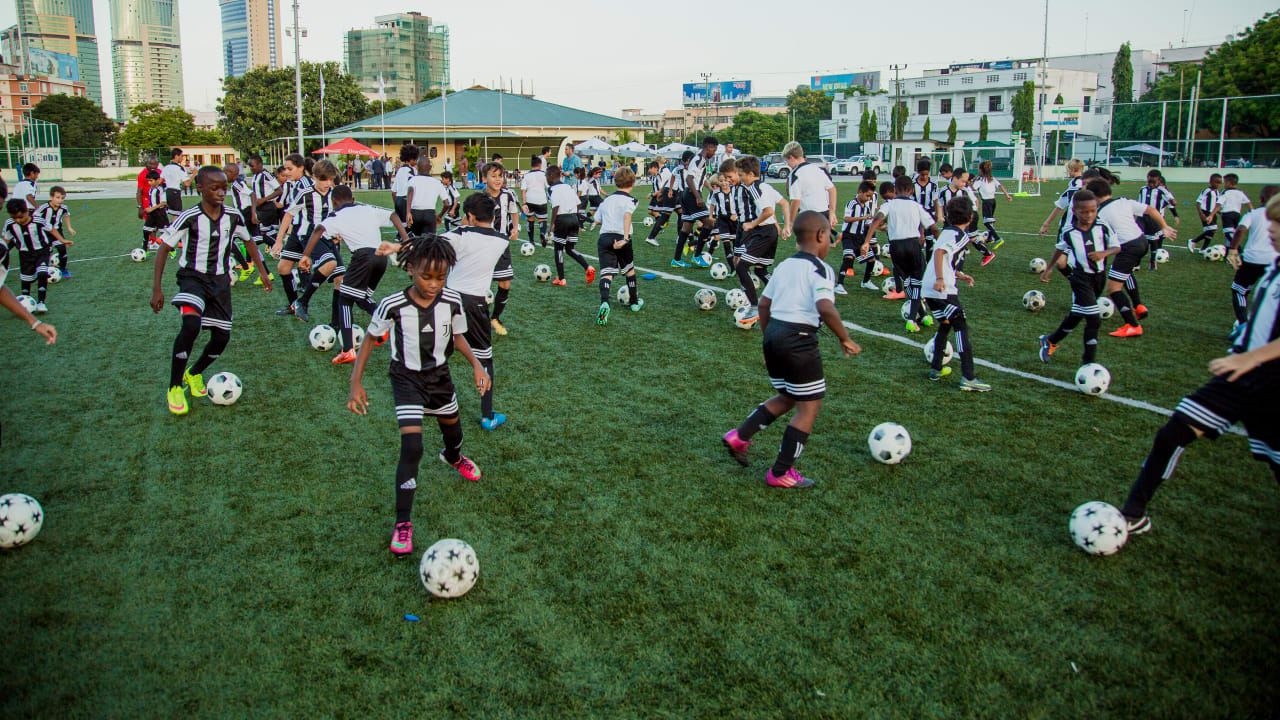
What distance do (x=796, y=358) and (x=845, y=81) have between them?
148 m

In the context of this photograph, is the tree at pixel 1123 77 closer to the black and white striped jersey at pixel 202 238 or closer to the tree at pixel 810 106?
the tree at pixel 810 106

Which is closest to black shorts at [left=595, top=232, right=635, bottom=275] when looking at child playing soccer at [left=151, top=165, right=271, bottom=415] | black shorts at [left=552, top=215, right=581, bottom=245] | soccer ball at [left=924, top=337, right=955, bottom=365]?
black shorts at [left=552, top=215, right=581, bottom=245]

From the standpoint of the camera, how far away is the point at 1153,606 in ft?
13.2

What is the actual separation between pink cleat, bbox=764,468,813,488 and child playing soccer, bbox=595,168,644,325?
561 cm

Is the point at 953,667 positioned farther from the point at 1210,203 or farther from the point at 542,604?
the point at 1210,203

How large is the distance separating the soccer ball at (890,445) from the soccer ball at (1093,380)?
2655mm

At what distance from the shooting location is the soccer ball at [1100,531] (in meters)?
4.48

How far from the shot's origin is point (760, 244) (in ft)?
35.8

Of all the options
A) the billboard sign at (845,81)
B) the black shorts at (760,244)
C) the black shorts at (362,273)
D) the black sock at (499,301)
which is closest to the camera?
the black shorts at (362,273)

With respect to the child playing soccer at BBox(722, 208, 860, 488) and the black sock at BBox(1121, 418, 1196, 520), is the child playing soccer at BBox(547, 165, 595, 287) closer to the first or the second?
the child playing soccer at BBox(722, 208, 860, 488)

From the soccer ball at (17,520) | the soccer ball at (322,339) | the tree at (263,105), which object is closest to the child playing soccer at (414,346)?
the soccer ball at (17,520)

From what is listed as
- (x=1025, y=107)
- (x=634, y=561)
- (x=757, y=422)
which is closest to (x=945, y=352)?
(x=757, y=422)

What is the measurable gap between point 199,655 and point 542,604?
1595 millimetres

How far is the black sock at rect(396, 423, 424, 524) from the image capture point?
4582 mm
